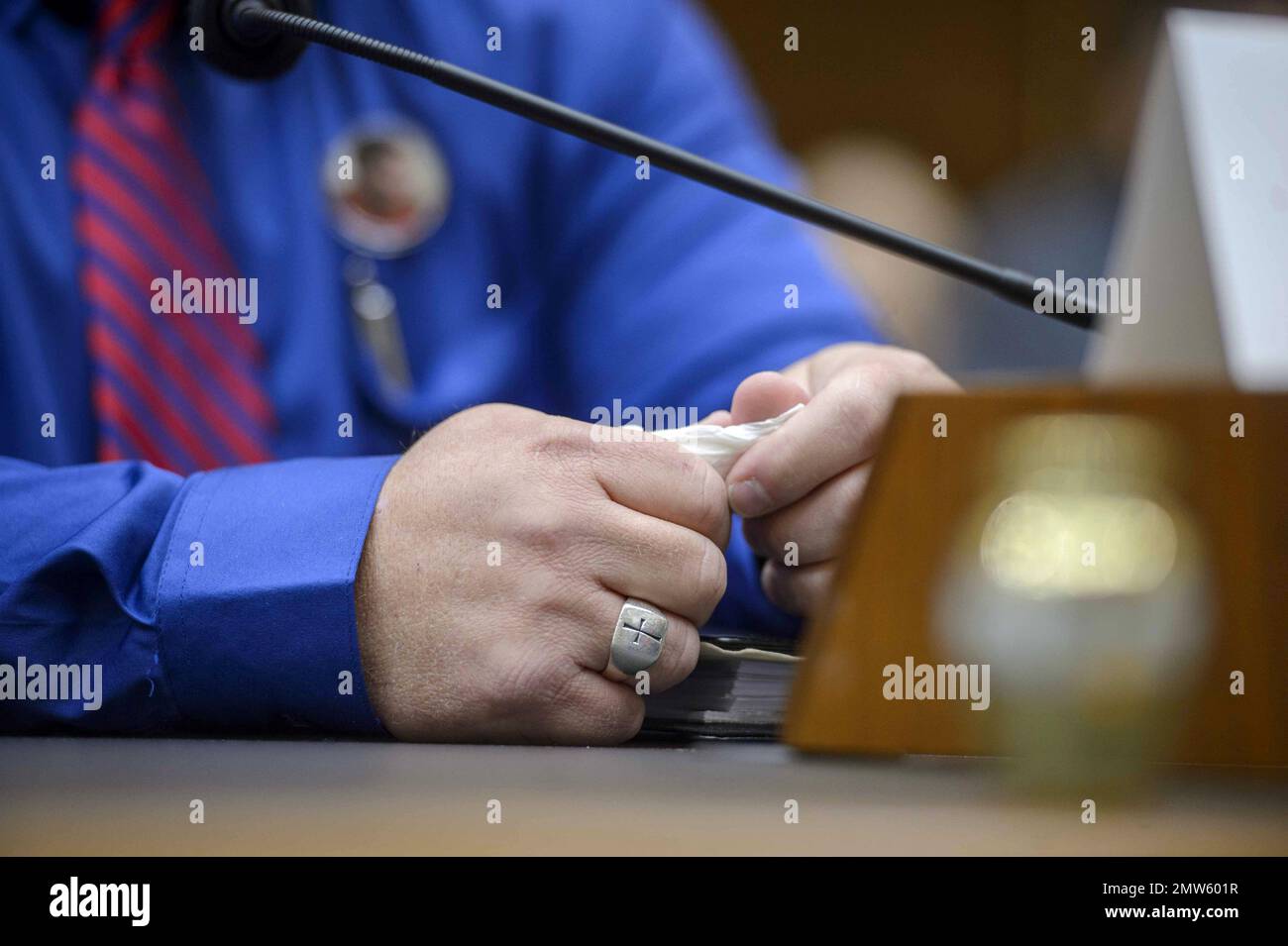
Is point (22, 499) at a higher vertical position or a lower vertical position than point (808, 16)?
lower

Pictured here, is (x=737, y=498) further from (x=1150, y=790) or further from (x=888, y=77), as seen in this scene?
(x=888, y=77)

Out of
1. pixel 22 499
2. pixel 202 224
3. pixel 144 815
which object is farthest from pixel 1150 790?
pixel 202 224

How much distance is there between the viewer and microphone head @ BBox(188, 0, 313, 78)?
391mm

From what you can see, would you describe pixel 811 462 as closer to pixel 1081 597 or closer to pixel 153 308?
pixel 1081 597

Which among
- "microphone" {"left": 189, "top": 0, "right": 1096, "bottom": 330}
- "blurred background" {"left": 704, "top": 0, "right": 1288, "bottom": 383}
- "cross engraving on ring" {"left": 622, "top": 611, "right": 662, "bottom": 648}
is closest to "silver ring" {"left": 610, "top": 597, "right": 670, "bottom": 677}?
"cross engraving on ring" {"left": 622, "top": 611, "right": 662, "bottom": 648}

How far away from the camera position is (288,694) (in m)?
0.39

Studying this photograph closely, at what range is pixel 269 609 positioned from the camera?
0.38 metres

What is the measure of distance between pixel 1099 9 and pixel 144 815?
1.62 meters

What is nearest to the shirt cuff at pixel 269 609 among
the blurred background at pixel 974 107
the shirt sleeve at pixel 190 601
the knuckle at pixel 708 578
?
the shirt sleeve at pixel 190 601

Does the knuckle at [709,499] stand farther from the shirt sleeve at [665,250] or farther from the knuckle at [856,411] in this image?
the shirt sleeve at [665,250]

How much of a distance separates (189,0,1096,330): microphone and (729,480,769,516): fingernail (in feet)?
0.28

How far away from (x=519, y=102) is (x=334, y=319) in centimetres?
26

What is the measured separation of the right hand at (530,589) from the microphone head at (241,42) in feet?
0.47

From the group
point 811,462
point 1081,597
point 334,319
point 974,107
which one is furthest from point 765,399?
point 974,107
